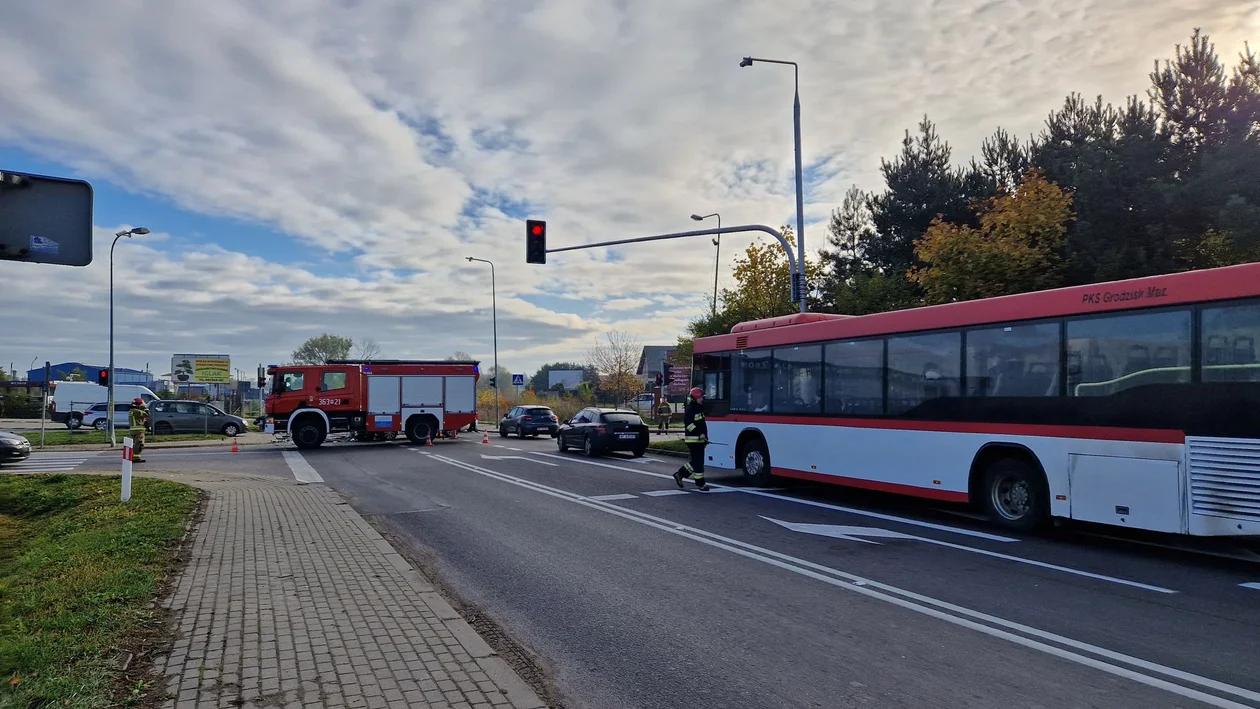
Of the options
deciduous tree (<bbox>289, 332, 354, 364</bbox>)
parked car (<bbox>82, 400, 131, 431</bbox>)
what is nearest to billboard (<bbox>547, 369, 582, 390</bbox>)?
deciduous tree (<bbox>289, 332, 354, 364</bbox>)

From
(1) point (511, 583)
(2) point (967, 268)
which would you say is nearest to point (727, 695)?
(1) point (511, 583)

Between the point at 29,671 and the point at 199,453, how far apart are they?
23804 mm

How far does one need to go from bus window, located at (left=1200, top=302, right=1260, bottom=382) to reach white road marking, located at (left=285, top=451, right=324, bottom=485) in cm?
1490

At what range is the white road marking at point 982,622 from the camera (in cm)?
461

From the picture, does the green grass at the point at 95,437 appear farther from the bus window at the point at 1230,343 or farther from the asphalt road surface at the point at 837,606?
the bus window at the point at 1230,343

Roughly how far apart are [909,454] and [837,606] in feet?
17.4

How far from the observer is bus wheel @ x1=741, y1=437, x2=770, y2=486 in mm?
14383

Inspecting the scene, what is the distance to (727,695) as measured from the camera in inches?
178

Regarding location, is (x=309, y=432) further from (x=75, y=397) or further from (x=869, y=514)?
(x=75, y=397)

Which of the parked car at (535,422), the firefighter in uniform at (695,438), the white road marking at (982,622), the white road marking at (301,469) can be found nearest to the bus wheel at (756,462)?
the firefighter in uniform at (695,438)

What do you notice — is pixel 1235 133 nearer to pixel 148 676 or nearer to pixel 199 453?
pixel 148 676

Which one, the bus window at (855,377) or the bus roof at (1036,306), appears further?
the bus window at (855,377)

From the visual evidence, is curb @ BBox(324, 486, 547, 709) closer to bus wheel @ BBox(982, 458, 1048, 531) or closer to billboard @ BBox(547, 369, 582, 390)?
bus wheel @ BBox(982, 458, 1048, 531)

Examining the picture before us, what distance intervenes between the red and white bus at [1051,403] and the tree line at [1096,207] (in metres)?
7.05
